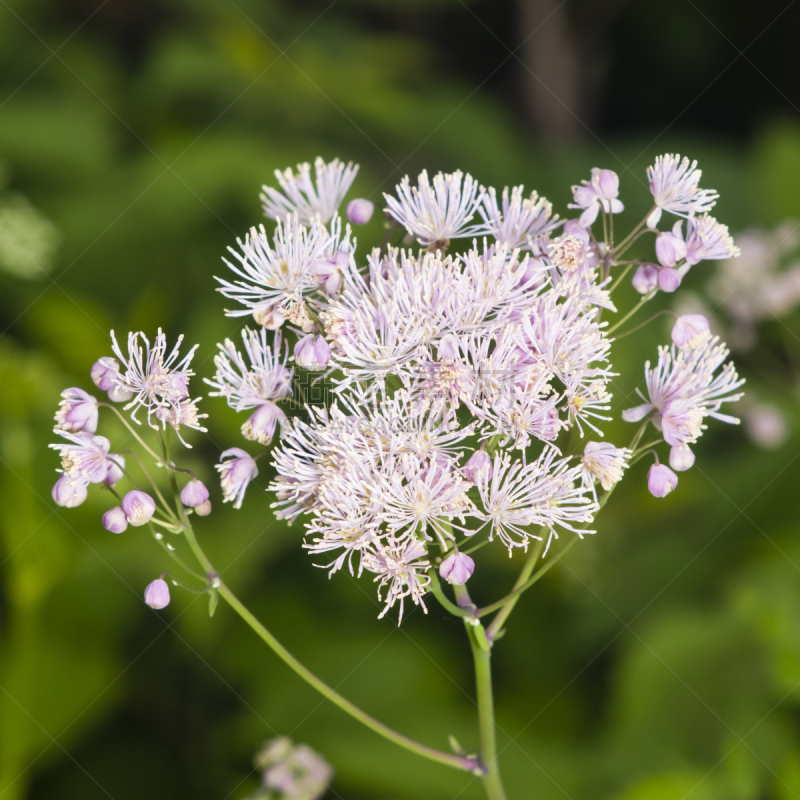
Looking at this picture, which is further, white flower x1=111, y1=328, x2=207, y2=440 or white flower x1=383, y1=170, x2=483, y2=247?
white flower x1=383, y1=170, x2=483, y2=247

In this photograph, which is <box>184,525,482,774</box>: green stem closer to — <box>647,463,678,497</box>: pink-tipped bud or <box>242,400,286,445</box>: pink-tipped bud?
<box>242,400,286,445</box>: pink-tipped bud

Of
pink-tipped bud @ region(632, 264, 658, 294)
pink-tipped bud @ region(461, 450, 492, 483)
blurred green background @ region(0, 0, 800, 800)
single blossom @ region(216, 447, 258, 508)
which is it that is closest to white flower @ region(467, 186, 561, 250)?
pink-tipped bud @ region(632, 264, 658, 294)

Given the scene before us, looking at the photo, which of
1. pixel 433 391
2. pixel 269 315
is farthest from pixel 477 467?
pixel 269 315

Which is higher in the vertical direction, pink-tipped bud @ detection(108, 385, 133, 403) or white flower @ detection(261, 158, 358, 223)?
white flower @ detection(261, 158, 358, 223)

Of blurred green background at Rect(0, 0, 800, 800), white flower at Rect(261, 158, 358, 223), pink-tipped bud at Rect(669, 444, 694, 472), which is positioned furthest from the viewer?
blurred green background at Rect(0, 0, 800, 800)

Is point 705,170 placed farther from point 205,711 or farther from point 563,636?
point 205,711

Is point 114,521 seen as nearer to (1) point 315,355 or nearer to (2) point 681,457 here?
(1) point 315,355

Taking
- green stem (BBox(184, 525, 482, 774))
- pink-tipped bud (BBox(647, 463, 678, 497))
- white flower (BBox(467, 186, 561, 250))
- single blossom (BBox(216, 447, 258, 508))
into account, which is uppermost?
white flower (BBox(467, 186, 561, 250))
